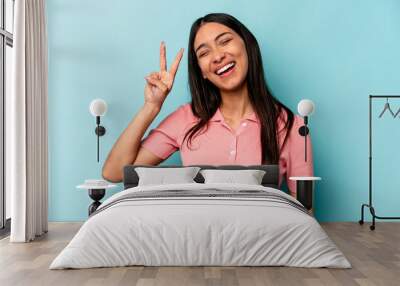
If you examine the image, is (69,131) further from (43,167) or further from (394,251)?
(394,251)

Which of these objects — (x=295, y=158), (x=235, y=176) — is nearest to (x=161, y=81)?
(x=235, y=176)

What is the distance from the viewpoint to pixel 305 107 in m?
6.09

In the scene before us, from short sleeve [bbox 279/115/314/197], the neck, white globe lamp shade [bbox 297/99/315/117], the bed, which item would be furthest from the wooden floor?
the neck

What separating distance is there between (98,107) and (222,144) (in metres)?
1.38

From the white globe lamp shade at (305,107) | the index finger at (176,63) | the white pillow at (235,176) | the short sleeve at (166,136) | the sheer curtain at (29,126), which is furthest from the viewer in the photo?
the short sleeve at (166,136)

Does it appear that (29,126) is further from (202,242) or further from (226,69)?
(202,242)

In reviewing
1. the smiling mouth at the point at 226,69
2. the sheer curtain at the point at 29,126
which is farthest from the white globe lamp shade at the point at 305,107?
the sheer curtain at the point at 29,126

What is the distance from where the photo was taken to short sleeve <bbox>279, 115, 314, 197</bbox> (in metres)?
6.19

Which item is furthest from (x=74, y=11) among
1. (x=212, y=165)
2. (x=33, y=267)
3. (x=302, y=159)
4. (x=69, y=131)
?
(x=33, y=267)

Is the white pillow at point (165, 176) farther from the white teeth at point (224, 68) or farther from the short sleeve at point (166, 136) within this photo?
the white teeth at point (224, 68)

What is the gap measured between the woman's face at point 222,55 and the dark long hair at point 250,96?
70 mm

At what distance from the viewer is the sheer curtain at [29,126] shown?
206 inches

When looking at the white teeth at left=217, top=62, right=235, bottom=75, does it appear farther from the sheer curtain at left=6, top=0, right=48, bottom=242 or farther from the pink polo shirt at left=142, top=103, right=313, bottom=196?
the sheer curtain at left=6, top=0, right=48, bottom=242

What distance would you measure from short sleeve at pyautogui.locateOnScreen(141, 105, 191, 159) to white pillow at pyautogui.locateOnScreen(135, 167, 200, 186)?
2.14ft
